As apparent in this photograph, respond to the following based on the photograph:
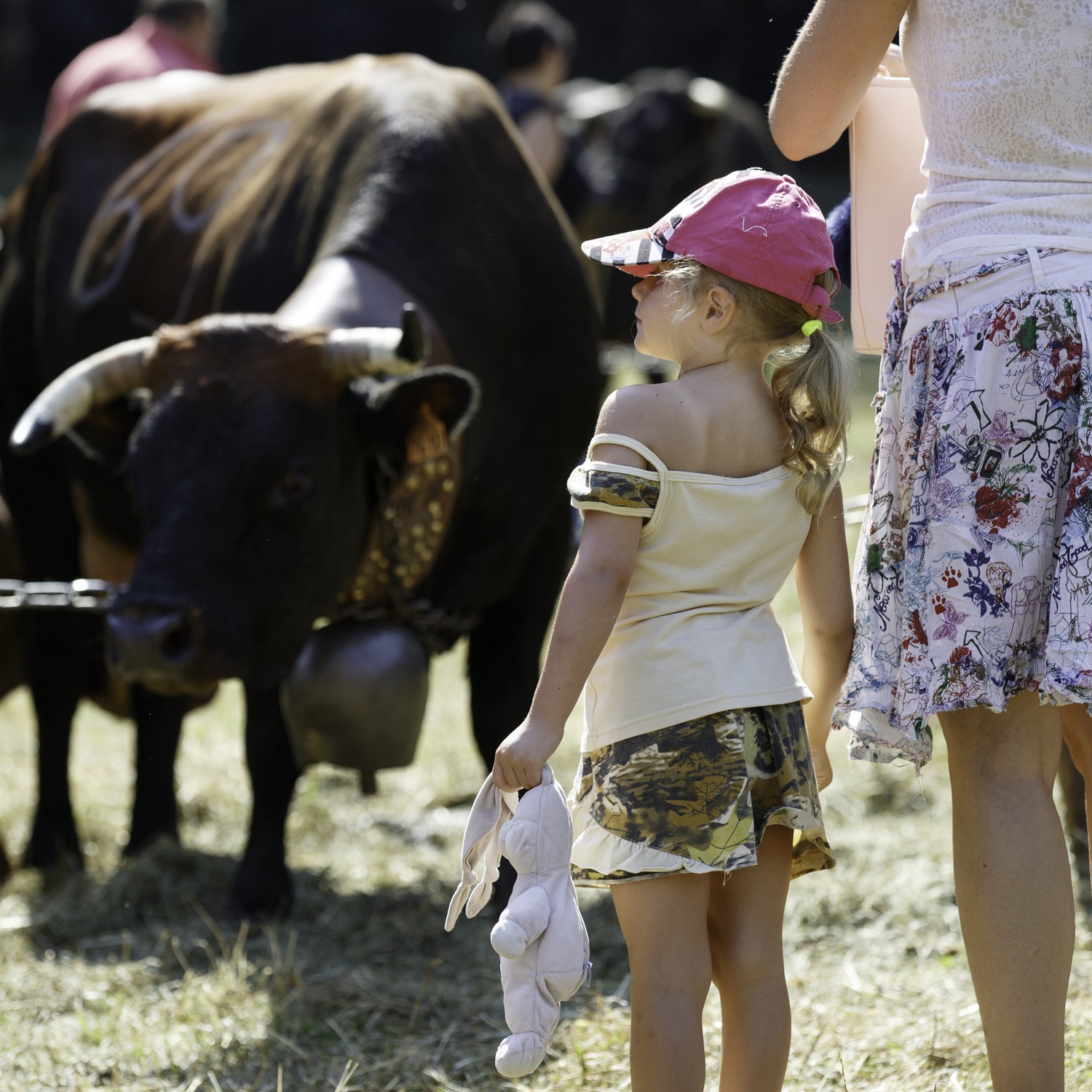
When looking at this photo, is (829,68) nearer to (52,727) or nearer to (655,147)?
(52,727)

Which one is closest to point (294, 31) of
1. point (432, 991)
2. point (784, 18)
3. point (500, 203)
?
point (784, 18)

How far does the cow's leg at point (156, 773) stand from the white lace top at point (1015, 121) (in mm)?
3429

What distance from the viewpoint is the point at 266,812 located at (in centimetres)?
426

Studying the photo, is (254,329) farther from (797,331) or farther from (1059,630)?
(1059,630)

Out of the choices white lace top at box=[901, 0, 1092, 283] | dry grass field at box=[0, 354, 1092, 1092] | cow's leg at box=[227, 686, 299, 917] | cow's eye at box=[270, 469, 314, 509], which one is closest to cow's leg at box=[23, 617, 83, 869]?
dry grass field at box=[0, 354, 1092, 1092]

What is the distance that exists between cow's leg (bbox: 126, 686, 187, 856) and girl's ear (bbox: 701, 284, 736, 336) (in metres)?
3.24

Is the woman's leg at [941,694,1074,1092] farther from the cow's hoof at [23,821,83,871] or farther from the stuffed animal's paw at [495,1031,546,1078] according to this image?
the cow's hoof at [23,821,83,871]

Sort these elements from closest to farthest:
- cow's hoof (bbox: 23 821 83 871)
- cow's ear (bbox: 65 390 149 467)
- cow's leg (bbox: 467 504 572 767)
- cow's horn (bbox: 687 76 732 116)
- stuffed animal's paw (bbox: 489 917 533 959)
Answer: stuffed animal's paw (bbox: 489 917 533 959) → cow's ear (bbox: 65 390 149 467) → cow's leg (bbox: 467 504 572 767) → cow's hoof (bbox: 23 821 83 871) → cow's horn (bbox: 687 76 732 116)

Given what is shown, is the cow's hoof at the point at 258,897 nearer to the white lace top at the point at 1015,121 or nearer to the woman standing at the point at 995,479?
the woman standing at the point at 995,479

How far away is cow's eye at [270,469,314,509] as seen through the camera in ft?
12.0

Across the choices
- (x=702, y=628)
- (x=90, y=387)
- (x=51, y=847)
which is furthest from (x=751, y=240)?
(x=51, y=847)

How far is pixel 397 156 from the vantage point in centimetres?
430

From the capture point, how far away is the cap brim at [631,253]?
6.97ft

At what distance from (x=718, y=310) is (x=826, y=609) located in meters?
0.47
